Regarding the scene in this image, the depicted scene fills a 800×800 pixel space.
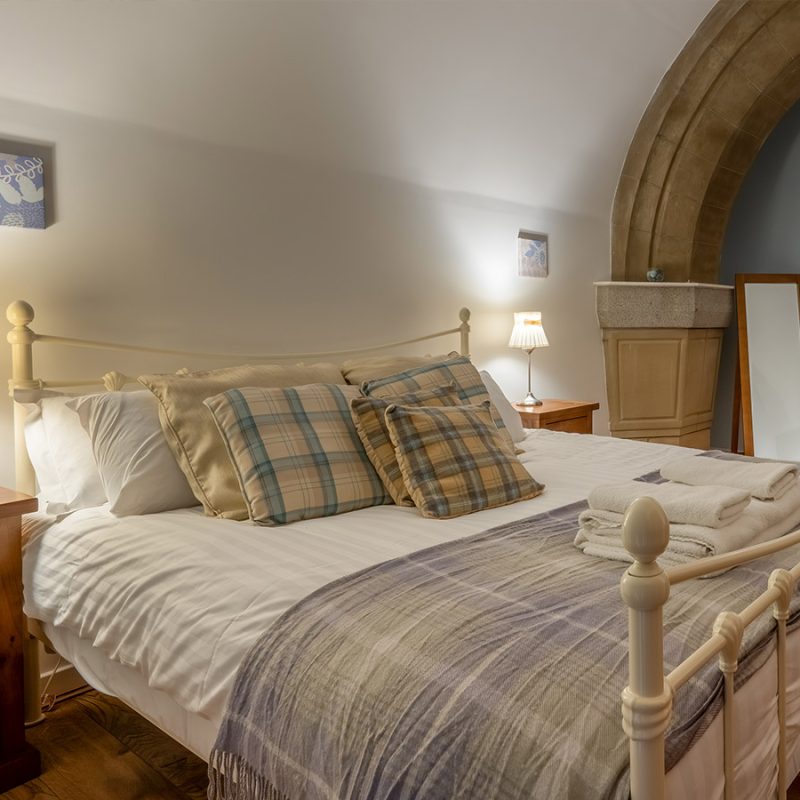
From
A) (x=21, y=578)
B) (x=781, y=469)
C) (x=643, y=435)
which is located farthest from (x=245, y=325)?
(x=643, y=435)

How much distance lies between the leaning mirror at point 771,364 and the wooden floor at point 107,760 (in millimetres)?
3772

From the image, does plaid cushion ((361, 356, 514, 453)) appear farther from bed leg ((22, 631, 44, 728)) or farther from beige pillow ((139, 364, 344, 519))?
bed leg ((22, 631, 44, 728))

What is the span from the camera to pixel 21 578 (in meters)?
1.80

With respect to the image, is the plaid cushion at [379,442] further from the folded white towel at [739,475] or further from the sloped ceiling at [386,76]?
the sloped ceiling at [386,76]

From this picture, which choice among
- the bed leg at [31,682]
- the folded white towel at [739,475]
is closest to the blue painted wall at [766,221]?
the folded white towel at [739,475]

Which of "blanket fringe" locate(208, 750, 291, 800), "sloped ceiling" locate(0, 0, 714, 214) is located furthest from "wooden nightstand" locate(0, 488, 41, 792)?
"sloped ceiling" locate(0, 0, 714, 214)

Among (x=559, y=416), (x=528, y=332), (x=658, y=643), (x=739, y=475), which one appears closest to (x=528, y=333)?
(x=528, y=332)

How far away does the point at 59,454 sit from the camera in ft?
6.71

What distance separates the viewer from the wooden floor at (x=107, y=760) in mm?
1718

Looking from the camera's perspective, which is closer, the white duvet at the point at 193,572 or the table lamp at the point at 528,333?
the white duvet at the point at 193,572

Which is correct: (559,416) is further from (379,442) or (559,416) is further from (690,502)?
(690,502)

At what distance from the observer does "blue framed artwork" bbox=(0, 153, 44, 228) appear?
6.79 feet

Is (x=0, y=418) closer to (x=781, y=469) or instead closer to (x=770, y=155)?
(x=781, y=469)

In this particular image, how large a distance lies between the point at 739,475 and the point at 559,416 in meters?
1.87
